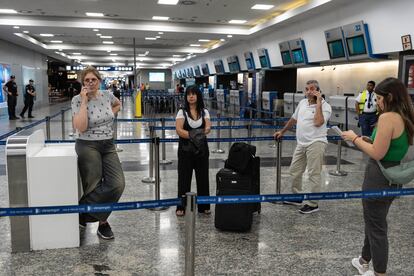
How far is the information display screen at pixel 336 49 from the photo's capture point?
12266 millimetres

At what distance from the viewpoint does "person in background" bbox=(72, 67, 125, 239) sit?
12.7 ft

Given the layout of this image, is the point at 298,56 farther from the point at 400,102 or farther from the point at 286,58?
the point at 400,102

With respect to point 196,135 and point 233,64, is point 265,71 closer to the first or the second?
point 233,64

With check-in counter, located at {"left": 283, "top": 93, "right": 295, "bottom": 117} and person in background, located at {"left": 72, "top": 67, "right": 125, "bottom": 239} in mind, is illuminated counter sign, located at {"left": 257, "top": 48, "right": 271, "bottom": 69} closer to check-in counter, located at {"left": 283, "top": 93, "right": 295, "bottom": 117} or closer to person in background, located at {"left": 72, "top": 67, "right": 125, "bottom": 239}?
Result: check-in counter, located at {"left": 283, "top": 93, "right": 295, "bottom": 117}

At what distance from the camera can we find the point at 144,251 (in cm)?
389

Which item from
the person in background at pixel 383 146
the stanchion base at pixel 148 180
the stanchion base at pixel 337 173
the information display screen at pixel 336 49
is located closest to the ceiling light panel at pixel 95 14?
the information display screen at pixel 336 49

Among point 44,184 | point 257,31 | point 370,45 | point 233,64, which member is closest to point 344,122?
point 370,45

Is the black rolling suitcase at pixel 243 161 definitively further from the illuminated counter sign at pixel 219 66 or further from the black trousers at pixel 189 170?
the illuminated counter sign at pixel 219 66

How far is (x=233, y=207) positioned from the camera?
436 cm

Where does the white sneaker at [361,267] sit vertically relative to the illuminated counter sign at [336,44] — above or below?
below

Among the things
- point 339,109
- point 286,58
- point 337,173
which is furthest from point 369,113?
point 286,58

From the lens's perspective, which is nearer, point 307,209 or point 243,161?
point 243,161

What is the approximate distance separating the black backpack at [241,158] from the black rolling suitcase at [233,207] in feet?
0.22

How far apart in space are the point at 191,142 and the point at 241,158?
661 millimetres
